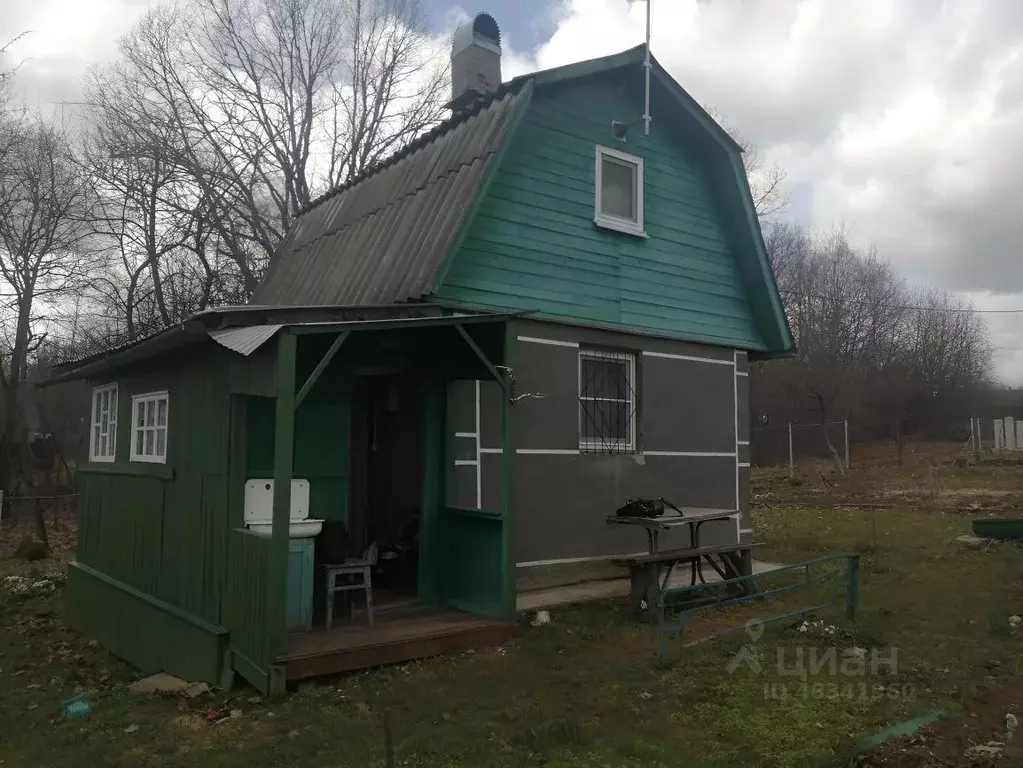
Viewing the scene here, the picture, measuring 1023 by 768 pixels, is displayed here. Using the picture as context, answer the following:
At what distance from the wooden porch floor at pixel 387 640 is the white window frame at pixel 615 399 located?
2935mm

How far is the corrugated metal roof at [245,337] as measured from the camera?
221 inches

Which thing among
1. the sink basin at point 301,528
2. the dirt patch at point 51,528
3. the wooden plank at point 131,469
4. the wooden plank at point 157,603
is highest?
the wooden plank at point 131,469

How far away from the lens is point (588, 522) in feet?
30.8

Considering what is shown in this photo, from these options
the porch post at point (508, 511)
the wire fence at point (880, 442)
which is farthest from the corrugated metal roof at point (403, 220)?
the wire fence at point (880, 442)

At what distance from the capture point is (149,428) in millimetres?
8531

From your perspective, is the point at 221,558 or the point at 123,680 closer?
the point at 221,558

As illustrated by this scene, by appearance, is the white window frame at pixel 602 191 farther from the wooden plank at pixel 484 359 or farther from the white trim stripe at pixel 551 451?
the wooden plank at pixel 484 359

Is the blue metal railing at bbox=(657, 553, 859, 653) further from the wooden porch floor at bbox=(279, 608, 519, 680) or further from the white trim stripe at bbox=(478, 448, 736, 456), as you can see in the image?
the white trim stripe at bbox=(478, 448, 736, 456)

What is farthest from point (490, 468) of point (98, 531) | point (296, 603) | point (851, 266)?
point (851, 266)

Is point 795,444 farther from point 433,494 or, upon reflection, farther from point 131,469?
point 131,469

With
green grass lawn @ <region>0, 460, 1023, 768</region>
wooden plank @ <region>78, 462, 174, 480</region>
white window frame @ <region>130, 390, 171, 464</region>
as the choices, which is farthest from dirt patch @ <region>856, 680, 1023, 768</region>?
white window frame @ <region>130, 390, 171, 464</region>

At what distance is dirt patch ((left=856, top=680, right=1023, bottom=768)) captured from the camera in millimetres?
4137

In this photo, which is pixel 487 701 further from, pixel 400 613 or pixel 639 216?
pixel 639 216

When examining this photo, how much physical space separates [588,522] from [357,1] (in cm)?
2000
